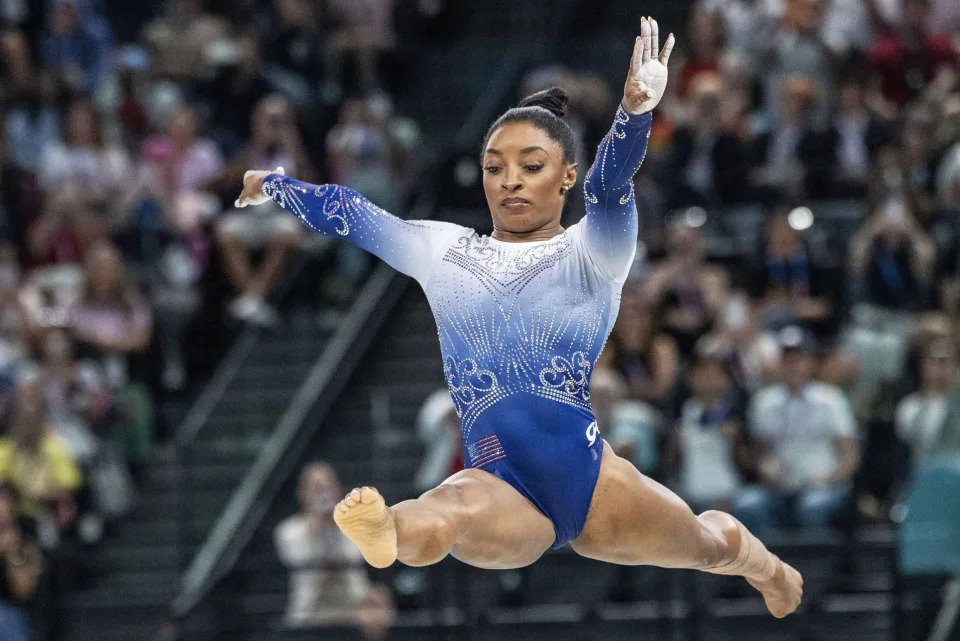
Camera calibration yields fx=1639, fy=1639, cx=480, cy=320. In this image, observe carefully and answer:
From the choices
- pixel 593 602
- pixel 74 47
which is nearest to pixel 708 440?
pixel 593 602

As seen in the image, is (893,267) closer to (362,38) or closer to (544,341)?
(362,38)

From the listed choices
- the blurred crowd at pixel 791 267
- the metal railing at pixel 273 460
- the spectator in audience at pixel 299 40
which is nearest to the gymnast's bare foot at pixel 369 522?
the blurred crowd at pixel 791 267

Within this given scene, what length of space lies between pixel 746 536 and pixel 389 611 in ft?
11.9

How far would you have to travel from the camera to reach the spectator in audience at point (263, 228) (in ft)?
36.4

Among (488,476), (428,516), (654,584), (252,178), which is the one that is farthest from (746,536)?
(654,584)

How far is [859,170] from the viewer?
11.0 metres

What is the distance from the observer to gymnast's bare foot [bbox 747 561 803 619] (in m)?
5.96

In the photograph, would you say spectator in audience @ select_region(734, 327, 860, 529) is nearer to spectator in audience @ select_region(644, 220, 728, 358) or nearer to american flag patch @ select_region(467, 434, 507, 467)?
spectator in audience @ select_region(644, 220, 728, 358)

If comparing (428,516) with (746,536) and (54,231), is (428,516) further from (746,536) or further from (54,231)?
(54,231)

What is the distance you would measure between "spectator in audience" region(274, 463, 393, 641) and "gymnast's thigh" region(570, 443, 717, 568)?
3.67 meters

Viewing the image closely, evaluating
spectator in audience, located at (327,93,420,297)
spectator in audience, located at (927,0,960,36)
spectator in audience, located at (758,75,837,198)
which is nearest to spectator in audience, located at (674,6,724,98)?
spectator in audience, located at (758,75,837,198)

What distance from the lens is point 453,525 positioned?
4852 millimetres

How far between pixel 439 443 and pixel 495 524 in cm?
460

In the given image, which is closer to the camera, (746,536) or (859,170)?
(746,536)
